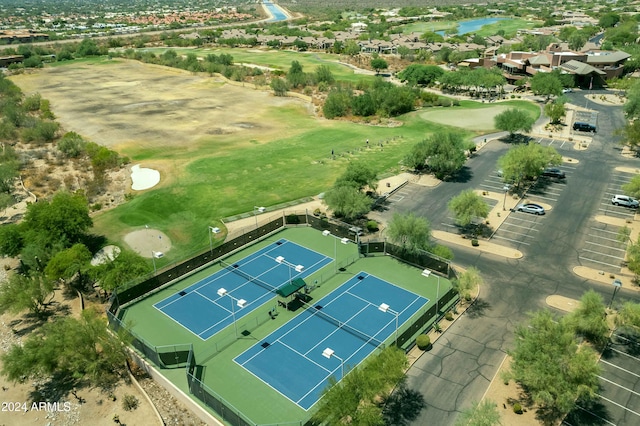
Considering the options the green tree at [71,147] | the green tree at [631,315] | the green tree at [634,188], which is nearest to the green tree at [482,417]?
the green tree at [631,315]

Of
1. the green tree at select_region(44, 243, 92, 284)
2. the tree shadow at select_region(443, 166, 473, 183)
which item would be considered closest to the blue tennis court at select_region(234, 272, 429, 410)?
the green tree at select_region(44, 243, 92, 284)

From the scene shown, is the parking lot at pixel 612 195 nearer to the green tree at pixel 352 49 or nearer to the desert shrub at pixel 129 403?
the desert shrub at pixel 129 403

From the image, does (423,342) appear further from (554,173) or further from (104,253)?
(554,173)

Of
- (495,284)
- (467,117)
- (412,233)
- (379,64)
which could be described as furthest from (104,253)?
(379,64)

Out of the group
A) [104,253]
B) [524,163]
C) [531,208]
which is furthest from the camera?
[524,163]

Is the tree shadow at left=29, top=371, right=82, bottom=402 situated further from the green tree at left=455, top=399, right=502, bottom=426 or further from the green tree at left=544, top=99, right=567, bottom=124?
the green tree at left=544, top=99, right=567, bottom=124
